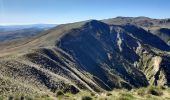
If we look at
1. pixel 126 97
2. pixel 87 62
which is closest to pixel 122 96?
pixel 126 97

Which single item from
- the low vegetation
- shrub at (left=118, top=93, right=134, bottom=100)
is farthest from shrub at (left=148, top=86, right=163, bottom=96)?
shrub at (left=118, top=93, right=134, bottom=100)

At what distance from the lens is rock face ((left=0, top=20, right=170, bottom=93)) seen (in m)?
54.7

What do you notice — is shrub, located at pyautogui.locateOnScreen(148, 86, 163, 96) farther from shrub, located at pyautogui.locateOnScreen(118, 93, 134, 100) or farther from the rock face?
the rock face

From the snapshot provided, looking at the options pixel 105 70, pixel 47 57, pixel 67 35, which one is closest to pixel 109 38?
pixel 67 35

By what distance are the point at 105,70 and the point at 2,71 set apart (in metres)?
52.0

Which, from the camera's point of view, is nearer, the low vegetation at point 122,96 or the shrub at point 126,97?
the shrub at point 126,97

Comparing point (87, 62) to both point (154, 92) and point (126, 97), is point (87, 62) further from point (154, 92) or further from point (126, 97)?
point (126, 97)

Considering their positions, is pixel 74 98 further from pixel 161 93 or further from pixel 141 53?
pixel 141 53

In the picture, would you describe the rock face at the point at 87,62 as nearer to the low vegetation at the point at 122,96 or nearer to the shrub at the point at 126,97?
the low vegetation at the point at 122,96

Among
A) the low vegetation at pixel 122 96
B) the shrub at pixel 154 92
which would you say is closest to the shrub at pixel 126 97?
the low vegetation at pixel 122 96

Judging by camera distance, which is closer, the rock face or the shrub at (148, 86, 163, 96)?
the shrub at (148, 86, 163, 96)

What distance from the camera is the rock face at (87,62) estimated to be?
179 ft

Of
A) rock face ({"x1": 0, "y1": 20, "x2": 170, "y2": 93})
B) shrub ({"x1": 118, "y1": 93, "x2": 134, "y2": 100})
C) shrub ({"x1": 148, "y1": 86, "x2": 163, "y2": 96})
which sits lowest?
rock face ({"x1": 0, "y1": 20, "x2": 170, "y2": 93})

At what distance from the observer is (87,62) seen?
97750 mm
